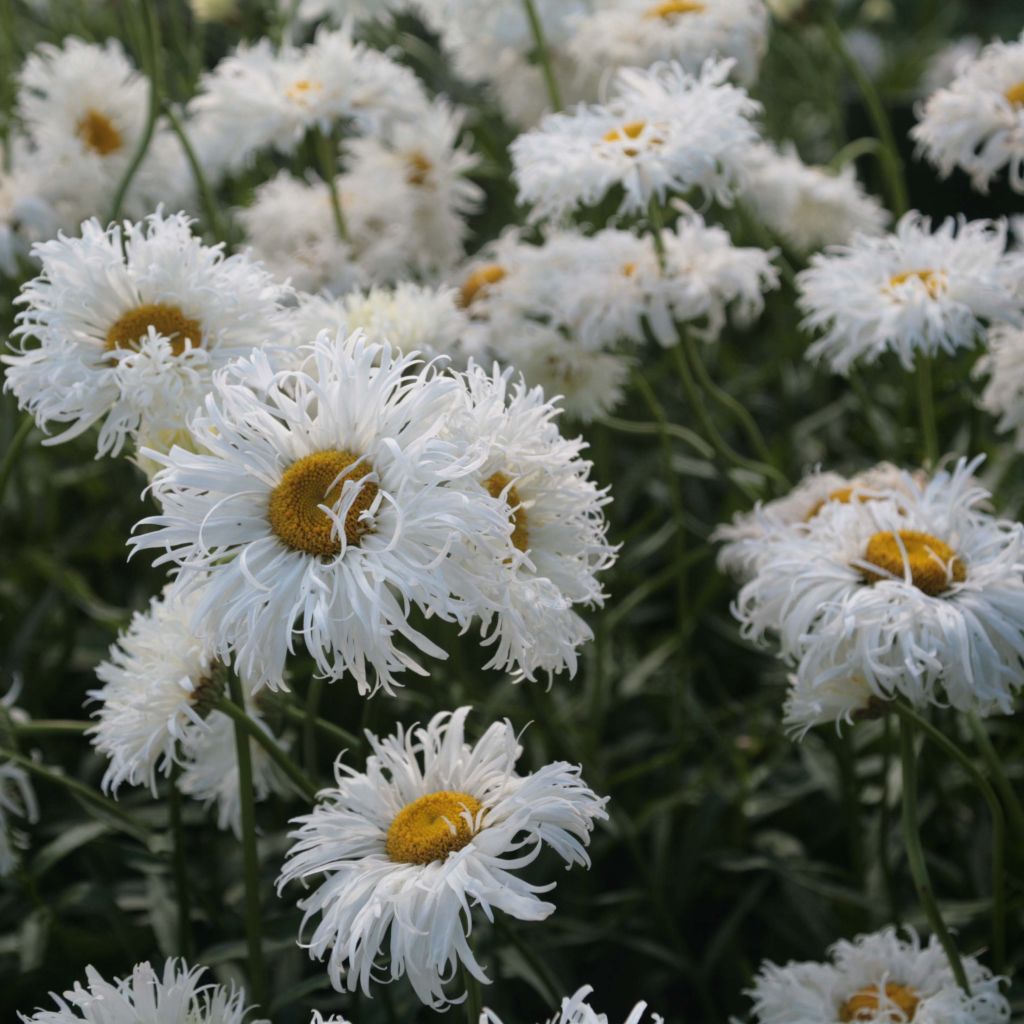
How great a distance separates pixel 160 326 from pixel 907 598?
2.10 feet

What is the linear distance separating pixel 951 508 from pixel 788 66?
230 centimetres

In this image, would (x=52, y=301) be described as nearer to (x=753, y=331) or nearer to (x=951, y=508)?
(x=951, y=508)

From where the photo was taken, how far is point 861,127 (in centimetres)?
326

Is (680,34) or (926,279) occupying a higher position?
(680,34)

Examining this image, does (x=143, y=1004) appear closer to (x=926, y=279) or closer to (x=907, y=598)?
(x=907, y=598)

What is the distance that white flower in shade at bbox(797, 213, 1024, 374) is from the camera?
4.34 ft

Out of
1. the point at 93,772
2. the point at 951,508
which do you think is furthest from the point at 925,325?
the point at 93,772

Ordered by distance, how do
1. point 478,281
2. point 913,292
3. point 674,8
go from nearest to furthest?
1. point 913,292
2. point 478,281
3. point 674,8

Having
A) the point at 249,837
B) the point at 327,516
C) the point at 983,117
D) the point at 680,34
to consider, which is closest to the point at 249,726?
the point at 249,837

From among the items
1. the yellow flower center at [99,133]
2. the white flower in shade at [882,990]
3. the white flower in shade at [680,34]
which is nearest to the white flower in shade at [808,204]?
the white flower in shade at [680,34]

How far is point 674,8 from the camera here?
184cm

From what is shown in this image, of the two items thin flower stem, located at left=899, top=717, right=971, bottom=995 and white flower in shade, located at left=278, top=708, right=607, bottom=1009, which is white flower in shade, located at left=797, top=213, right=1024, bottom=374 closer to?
thin flower stem, located at left=899, top=717, right=971, bottom=995

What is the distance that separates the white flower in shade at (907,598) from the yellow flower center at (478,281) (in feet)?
2.04

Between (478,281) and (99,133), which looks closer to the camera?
(478,281)
